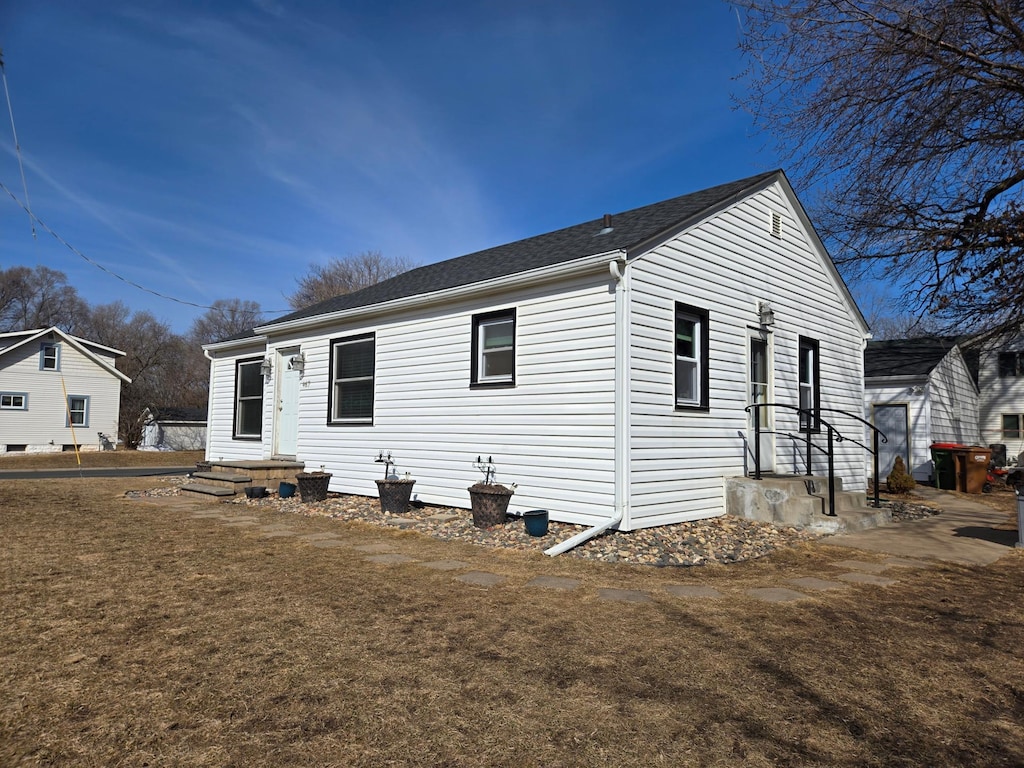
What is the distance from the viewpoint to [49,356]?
28.2m

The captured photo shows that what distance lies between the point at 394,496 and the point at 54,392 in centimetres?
2672

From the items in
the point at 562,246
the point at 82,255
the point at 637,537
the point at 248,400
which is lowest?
the point at 637,537

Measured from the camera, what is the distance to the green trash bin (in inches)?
581

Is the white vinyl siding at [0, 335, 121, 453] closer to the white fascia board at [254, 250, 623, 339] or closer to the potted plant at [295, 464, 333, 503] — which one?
the white fascia board at [254, 250, 623, 339]

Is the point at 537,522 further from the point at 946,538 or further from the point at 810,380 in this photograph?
the point at 810,380

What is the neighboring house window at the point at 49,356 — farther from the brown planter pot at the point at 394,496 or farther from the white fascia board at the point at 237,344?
the brown planter pot at the point at 394,496

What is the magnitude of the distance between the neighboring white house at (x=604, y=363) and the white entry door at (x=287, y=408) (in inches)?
7.8

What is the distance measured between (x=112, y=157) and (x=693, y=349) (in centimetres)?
1718

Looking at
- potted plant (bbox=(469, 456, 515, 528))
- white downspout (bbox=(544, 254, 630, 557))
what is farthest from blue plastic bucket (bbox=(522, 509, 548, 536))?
potted plant (bbox=(469, 456, 515, 528))

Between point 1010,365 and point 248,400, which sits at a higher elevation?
point 1010,365

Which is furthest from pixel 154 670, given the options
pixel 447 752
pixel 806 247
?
pixel 806 247

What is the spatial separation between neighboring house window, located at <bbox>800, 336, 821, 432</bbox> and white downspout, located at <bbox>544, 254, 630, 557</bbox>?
179 inches

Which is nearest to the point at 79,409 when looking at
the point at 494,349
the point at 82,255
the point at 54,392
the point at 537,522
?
the point at 54,392

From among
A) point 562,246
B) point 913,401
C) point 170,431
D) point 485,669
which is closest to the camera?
point 485,669
